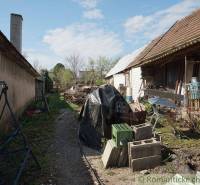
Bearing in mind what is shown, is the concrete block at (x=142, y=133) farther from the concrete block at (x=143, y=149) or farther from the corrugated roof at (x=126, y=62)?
the corrugated roof at (x=126, y=62)

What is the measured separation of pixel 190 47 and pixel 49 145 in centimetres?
660

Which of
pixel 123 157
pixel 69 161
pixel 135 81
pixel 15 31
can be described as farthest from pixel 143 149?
pixel 15 31

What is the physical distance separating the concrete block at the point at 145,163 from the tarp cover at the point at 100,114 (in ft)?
8.03

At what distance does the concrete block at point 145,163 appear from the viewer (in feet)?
20.4

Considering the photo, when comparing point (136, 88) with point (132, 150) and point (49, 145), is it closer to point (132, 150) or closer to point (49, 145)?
point (49, 145)

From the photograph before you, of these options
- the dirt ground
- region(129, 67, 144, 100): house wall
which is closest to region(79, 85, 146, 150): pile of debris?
the dirt ground

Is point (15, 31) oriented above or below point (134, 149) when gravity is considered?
above

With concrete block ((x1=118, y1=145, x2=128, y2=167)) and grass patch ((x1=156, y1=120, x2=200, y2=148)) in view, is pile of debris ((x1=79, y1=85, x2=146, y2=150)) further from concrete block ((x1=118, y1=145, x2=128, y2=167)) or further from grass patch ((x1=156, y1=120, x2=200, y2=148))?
concrete block ((x1=118, y1=145, x2=128, y2=167))

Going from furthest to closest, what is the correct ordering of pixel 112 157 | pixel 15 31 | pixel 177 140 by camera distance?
1. pixel 15 31
2. pixel 177 140
3. pixel 112 157

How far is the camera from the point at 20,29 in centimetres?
2170

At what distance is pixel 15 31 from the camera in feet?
70.1

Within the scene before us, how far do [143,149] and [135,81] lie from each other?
14.1 metres

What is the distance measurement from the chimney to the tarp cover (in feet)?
44.2

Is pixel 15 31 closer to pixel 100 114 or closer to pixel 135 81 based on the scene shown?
pixel 135 81
